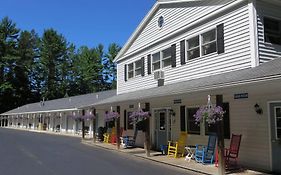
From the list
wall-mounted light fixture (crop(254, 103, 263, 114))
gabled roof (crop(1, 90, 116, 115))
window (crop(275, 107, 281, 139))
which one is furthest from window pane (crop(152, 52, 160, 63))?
gabled roof (crop(1, 90, 116, 115))

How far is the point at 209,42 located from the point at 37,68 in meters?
71.8

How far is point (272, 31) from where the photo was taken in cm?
1295

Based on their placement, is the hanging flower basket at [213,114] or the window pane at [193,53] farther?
the window pane at [193,53]

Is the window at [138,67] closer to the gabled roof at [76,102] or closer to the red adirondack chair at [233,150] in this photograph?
the gabled roof at [76,102]

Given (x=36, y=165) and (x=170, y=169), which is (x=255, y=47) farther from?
(x=36, y=165)

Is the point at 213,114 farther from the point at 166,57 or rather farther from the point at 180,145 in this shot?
the point at 166,57

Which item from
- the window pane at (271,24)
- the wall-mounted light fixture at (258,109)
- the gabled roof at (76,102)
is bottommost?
the wall-mounted light fixture at (258,109)

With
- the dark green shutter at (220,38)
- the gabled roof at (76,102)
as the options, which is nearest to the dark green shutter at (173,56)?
the dark green shutter at (220,38)

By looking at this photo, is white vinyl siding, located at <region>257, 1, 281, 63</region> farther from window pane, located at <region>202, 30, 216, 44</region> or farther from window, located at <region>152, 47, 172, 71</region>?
window, located at <region>152, 47, 172, 71</region>

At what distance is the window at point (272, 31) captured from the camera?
12752 mm

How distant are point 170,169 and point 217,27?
18.8 ft

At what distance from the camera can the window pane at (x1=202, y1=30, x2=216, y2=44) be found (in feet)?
46.6

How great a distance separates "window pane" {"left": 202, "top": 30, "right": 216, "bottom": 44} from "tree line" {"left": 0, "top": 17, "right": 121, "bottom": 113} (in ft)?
193

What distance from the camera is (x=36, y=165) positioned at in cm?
1311
